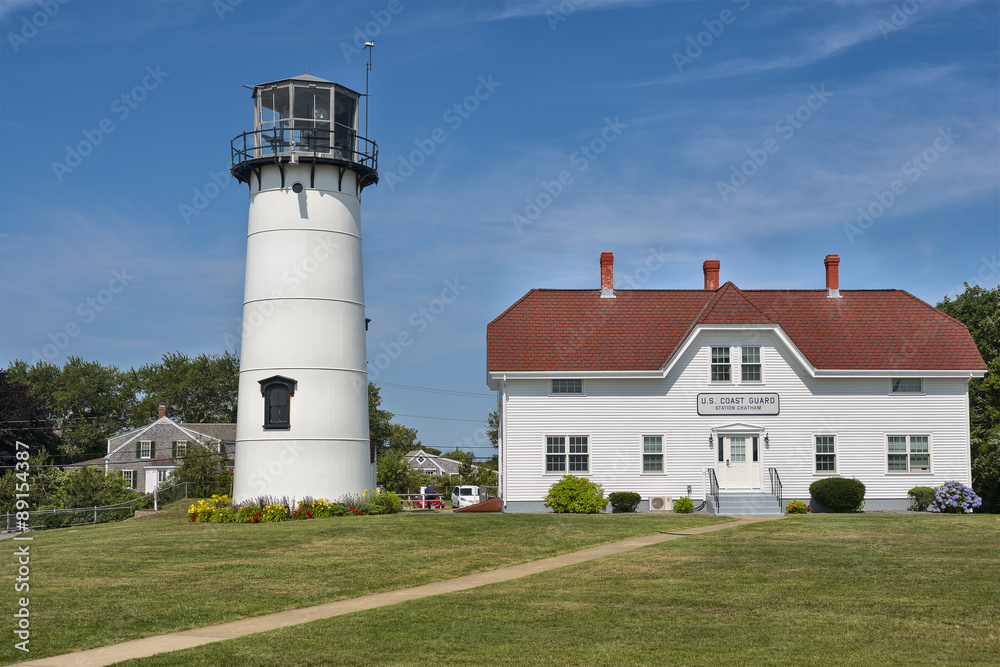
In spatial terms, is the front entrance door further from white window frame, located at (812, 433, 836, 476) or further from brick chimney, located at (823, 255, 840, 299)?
brick chimney, located at (823, 255, 840, 299)

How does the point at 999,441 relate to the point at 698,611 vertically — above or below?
above

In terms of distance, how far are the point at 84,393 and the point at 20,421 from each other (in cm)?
4151

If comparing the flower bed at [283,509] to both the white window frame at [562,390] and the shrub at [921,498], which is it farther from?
the shrub at [921,498]

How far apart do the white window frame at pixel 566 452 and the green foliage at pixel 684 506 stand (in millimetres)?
3119

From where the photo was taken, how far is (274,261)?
30.3 metres

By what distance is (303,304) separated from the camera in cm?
2988

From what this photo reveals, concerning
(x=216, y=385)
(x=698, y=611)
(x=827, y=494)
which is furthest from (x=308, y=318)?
(x=216, y=385)

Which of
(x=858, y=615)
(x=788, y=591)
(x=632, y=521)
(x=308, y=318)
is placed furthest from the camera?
(x=308, y=318)

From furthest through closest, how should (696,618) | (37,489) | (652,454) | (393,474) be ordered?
1. (393,474)
2. (37,489)
3. (652,454)
4. (696,618)

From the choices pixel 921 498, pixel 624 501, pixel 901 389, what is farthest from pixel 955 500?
pixel 624 501

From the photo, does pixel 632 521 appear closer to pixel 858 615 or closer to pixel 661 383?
pixel 661 383

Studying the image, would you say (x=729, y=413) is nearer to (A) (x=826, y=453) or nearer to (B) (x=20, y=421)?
(A) (x=826, y=453)

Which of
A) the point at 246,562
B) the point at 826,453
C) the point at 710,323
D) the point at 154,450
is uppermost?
the point at 710,323

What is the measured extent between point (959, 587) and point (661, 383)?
715 inches
